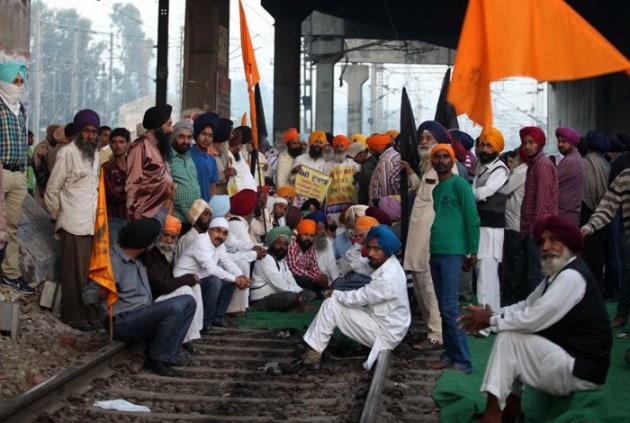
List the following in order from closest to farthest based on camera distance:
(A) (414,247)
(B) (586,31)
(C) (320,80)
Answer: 1. (B) (586,31)
2. (A) (414,247)
3. (C) (320,80)

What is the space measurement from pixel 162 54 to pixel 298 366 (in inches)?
357

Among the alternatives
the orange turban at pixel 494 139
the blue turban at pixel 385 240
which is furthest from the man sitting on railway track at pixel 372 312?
the orange turban at pixel 494 139

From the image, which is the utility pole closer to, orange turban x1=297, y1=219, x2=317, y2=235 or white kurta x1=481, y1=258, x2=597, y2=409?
orange turban x1=297, y1=219, x2=317, y2=235

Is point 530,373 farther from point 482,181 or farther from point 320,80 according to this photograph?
point 320,80

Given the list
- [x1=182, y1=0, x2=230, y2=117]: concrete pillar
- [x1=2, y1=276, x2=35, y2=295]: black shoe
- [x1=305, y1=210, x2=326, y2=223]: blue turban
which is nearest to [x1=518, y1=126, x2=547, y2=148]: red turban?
[x1=305, y1=210, x2=326, y2=223]: blue turban

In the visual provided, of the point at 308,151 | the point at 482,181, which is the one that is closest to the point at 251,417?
the point at 482,181

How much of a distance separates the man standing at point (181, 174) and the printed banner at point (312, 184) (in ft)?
14.6

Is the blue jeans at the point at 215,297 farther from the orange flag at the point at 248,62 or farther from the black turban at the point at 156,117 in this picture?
the orange flag at the point at 248,62

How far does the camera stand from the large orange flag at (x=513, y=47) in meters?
6.11

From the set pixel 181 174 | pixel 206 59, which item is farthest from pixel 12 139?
pixel 206 59

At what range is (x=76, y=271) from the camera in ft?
36.1

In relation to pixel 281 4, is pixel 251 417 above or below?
below

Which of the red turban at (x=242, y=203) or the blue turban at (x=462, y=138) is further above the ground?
the blue turban at (x=462, y=138)

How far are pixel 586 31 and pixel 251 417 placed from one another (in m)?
3.39
